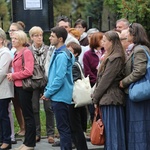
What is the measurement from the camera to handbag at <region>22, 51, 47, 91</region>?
7966 mm

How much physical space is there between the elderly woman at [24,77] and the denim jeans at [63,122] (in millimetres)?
779

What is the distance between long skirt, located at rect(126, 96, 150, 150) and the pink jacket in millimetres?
1760

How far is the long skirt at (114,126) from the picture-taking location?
23.2 feet

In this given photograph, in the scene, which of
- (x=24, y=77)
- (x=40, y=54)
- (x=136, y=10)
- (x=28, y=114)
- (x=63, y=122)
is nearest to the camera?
(x=63, y=122)

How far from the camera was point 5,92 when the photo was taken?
823cm

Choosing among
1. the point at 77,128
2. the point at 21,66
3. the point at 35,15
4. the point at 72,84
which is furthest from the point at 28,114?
the point at 35,15

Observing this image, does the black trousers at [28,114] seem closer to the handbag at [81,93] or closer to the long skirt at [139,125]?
the handbag at [81,93]

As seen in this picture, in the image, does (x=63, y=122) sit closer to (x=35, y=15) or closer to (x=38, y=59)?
(x=38, y=59)

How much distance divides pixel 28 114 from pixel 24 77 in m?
0.59

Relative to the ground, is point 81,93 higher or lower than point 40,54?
lower

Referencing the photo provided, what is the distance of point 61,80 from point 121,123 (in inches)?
40.3

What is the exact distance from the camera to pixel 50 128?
8.88 metres

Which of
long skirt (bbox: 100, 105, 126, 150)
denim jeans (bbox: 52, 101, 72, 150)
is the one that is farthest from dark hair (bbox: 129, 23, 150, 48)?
denim jeans (bbox: 52, 101, 72, 150)

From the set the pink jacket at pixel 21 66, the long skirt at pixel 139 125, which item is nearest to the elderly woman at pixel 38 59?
the pink jacket at pixel 21 66
